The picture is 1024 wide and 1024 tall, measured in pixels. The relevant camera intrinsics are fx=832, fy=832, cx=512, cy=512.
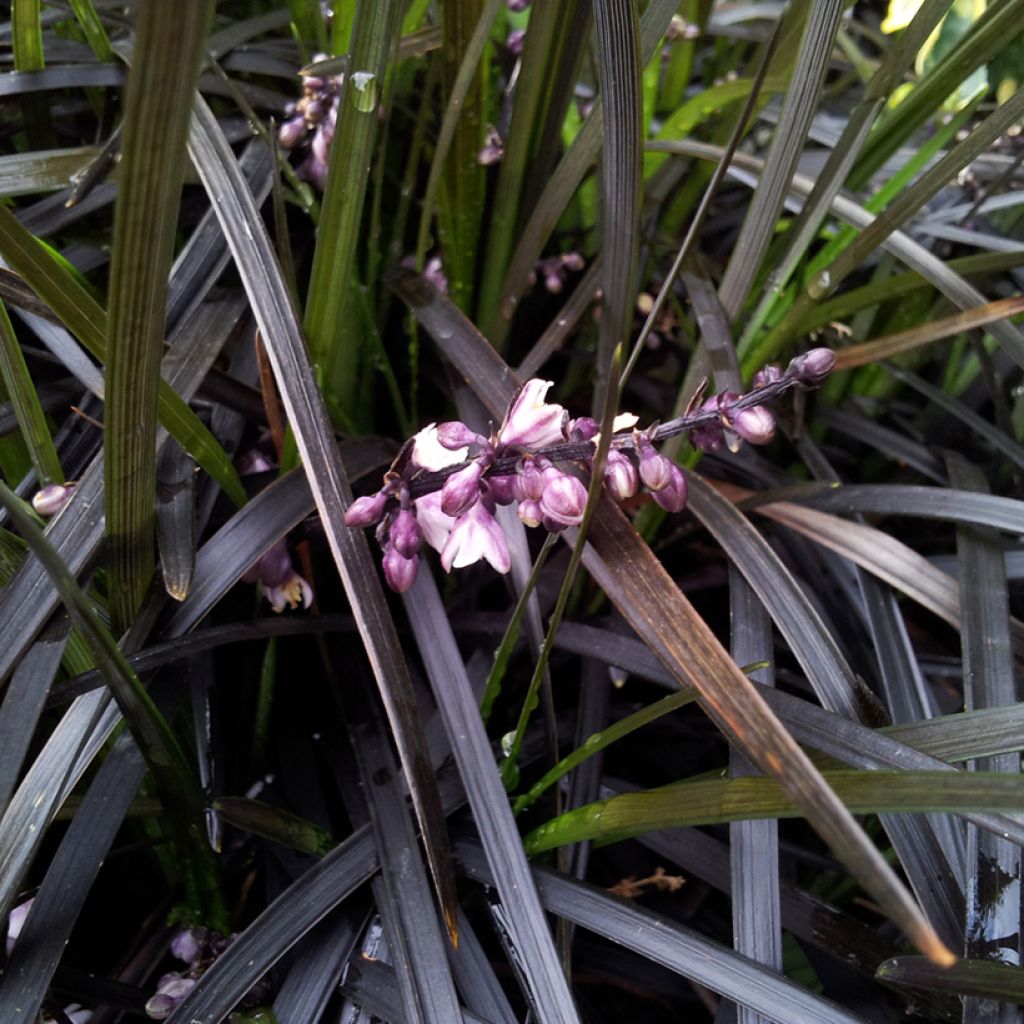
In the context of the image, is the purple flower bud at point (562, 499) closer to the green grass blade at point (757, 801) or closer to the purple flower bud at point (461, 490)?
the purple flower bud at point (461, 490)

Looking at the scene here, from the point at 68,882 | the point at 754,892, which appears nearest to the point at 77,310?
the point at 68,882

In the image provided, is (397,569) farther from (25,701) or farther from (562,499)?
(25,701)

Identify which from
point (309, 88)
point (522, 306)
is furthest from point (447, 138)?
point (522, 306)

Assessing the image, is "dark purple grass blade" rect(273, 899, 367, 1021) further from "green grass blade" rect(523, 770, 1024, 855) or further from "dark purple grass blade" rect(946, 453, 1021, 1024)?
"dark purple grass blade" rect(946, 453, 1021, 1024)

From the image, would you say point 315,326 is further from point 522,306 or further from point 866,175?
point 866,175

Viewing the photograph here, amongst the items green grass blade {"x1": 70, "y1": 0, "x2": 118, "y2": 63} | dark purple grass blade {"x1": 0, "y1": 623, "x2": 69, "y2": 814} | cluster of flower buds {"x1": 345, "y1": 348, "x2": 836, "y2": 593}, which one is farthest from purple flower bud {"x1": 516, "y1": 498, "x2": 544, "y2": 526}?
green grass blade {"x1": 70, "y1": 0, "x2": 118, "y2": 63}

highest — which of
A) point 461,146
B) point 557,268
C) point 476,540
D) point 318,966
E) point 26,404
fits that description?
point 461,146

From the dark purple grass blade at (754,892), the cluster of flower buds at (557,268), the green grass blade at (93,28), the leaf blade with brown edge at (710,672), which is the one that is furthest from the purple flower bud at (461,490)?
the green grass blade at (93,28)
